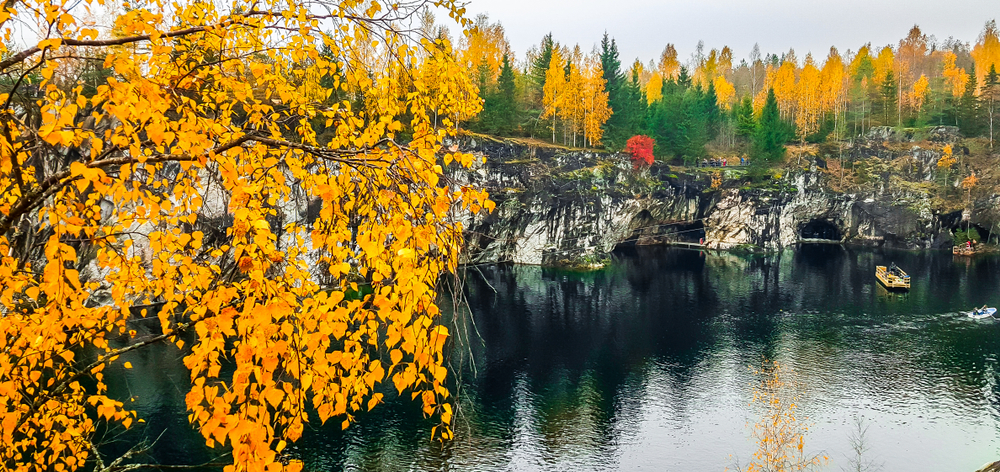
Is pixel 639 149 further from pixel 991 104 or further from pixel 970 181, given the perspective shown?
pixel 991 104

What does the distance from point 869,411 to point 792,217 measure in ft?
154

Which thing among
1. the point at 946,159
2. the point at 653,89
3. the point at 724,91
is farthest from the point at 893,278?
the point at 653,89

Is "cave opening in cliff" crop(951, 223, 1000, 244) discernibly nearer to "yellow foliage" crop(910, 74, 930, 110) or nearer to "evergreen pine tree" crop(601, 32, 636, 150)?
"yellow foliage" crop(910, 74, 930, 110)

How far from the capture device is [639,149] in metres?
64.8

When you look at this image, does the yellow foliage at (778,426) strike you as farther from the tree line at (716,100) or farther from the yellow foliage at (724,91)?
the yellow foliage at (724,91)

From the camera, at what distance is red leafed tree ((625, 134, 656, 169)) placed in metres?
64.8

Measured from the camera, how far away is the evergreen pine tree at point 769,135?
68.4 m

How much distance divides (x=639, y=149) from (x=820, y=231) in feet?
90.8

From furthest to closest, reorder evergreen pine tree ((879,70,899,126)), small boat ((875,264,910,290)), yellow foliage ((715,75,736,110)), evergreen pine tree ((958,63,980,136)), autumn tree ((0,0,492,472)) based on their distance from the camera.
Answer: yellow foliage ((715,75,736,110)), evergreen pine tree ((879,70,899,126)), evergreen pine tree ((958,63,980,136)), small boat ((875,264,910,290)), autumn tree ((0,0,492,472))

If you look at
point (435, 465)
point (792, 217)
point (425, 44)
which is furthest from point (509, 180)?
point (425, 44)

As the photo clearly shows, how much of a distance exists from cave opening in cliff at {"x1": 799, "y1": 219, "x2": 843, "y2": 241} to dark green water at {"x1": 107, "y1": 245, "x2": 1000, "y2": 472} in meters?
24.2

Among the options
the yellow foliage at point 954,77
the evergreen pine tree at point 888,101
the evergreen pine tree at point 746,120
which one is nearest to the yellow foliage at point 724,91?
the evergreen pine tree at point 746,120

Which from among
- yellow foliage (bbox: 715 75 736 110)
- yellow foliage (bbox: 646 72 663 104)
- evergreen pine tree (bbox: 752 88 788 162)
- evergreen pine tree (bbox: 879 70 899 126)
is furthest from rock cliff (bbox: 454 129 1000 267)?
yellow foliage (bbox: 646 72 663 104)

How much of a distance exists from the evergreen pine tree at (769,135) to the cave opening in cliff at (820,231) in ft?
32.7
